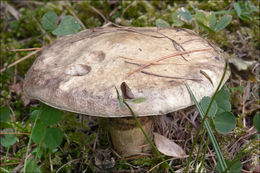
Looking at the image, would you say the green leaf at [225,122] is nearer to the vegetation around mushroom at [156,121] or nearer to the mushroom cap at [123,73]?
the vegetation around mushroom at [156,121]

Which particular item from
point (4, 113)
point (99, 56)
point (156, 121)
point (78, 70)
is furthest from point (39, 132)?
point (156, 121)

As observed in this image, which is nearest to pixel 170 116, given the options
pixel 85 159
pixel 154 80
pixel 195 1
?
pixel 85 159

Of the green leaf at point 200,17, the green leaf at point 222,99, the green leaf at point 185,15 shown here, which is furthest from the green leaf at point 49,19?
the green leaf at point 222,99

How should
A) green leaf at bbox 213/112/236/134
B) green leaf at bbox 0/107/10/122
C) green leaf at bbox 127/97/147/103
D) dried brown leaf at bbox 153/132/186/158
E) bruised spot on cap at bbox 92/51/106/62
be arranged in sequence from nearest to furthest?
green leaf at bbox 127/97/147/103, green leaf at bbox 213/112/236/134, bruised spot on cap at bbox 92/51/106/62, dried brown leaf at bbox 153/132/186/158, green leaf at bbox 0/107/10/122

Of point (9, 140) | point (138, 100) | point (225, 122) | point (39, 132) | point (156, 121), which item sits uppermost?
point (138, 100)

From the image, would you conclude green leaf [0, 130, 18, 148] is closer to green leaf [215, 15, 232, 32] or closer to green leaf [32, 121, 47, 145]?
green leaf [32, 121, 47, 145]

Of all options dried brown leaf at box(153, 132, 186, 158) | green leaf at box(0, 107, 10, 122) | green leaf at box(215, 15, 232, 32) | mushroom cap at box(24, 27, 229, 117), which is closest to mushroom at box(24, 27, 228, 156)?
mushroom cap at box(24, 27, 229, 117)

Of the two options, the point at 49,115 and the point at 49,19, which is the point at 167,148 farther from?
the point at 49,19
